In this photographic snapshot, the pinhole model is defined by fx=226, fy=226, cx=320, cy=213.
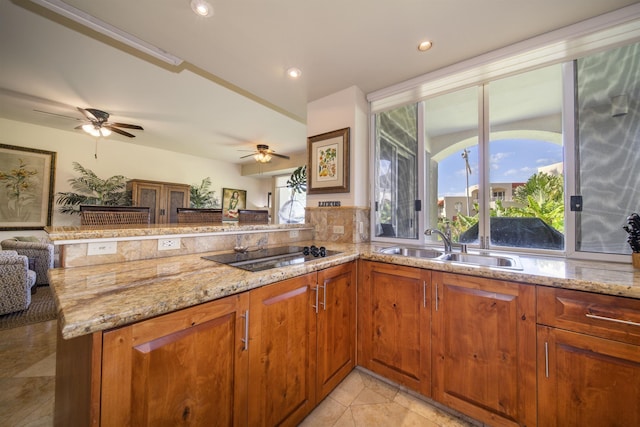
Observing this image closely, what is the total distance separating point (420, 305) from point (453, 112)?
1716mm

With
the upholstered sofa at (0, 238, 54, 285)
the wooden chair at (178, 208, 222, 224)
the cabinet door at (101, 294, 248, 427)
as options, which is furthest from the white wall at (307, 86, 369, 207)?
the upholstered sofa at (0, 238, 54, 285)

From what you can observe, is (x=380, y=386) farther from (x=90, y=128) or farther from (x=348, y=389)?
(x=90, y=128)

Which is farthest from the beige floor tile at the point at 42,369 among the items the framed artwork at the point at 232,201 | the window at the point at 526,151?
the framed artwork at the point at 232,201

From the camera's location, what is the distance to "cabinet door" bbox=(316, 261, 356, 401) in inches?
53.2

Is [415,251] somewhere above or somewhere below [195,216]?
below

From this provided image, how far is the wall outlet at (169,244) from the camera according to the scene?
4.43 feet

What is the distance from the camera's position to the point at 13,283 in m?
2.45

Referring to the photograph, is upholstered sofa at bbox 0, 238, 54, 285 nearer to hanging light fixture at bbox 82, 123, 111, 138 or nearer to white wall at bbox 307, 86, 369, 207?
hanging light fixture at bbox 82, 123, 111, 138

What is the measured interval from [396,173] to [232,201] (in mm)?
5568

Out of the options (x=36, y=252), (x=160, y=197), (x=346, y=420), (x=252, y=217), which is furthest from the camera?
(x=160, y=197)

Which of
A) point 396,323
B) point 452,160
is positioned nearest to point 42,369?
point 396,323

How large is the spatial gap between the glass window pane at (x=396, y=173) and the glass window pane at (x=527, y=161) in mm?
601

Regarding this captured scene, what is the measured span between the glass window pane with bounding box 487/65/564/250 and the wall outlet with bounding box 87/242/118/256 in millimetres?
2517

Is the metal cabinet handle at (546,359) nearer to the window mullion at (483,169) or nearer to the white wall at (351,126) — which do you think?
the window mullion at (483,169)
